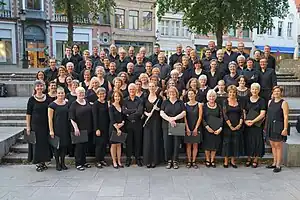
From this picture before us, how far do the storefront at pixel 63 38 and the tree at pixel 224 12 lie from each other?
1737cm

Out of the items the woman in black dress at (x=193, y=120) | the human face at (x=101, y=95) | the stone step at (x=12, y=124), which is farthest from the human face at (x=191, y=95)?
the stone step at (x=12, y=124)

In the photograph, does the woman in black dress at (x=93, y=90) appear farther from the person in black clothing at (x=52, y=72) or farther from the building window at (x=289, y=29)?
the building window at (x=289, y=29)

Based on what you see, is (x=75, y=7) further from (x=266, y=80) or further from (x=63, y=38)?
(x=266, y=80)

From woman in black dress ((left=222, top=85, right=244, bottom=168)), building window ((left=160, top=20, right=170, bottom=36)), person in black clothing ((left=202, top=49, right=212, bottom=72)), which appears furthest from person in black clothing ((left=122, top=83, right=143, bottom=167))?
building window ((left=160, top=20, right=170, bottom=36))

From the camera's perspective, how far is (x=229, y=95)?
6.78 meters

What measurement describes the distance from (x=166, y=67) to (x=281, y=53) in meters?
38.9

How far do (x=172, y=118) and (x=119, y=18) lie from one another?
32.6 m

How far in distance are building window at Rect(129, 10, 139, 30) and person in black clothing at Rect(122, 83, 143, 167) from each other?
106 feet

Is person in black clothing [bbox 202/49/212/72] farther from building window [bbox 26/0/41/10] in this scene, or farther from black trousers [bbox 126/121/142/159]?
building window [bbox 26/0/41/10]

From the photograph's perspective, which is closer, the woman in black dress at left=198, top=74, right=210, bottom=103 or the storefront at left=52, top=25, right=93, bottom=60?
the woman in black dress at left=198, top=74, right=210, bottom=103

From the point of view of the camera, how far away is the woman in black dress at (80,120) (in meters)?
6.68

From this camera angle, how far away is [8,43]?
3231cm

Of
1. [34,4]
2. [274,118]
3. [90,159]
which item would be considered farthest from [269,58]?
[34,4]

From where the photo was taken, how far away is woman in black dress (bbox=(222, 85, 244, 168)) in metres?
6.81
